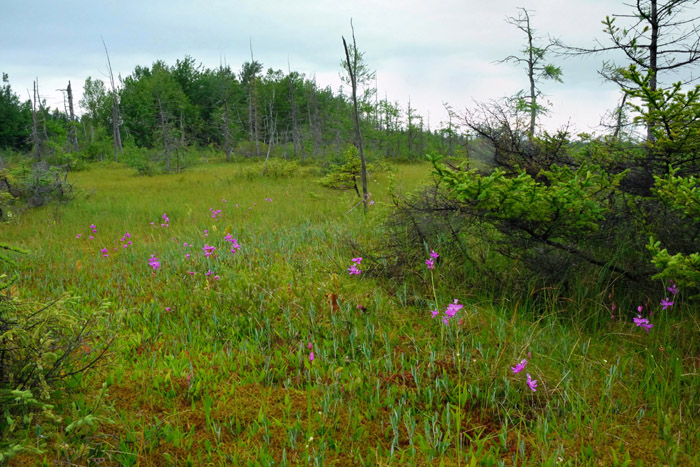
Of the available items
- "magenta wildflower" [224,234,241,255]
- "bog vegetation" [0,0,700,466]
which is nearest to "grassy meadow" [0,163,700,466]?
"bog vegetation" [0,0,700,466]

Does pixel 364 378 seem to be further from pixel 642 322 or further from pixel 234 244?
pixel 234 244

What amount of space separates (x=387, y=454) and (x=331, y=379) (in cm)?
73

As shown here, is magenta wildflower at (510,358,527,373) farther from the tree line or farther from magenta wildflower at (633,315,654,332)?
the tree line

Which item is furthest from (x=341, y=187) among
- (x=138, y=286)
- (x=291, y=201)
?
(x=138, y=286)

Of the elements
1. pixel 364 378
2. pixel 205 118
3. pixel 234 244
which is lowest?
pixel 364 378

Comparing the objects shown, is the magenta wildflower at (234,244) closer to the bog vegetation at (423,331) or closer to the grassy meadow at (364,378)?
the bog vegetation at (423,331)

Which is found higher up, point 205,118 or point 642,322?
point 205,118

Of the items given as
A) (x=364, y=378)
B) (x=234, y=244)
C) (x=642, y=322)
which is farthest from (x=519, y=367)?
(x=234, y=244)

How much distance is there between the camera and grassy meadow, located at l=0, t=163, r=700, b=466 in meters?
2.04

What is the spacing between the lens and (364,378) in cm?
263

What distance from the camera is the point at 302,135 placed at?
120 feet

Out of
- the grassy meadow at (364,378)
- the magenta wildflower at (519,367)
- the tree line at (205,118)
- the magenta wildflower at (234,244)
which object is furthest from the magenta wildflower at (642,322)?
the tree line at (205,118)

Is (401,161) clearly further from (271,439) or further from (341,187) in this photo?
(271,439)

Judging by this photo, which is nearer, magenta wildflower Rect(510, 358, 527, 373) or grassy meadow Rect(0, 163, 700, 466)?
grassy meadow Rect(0, 163, 700, 466)
